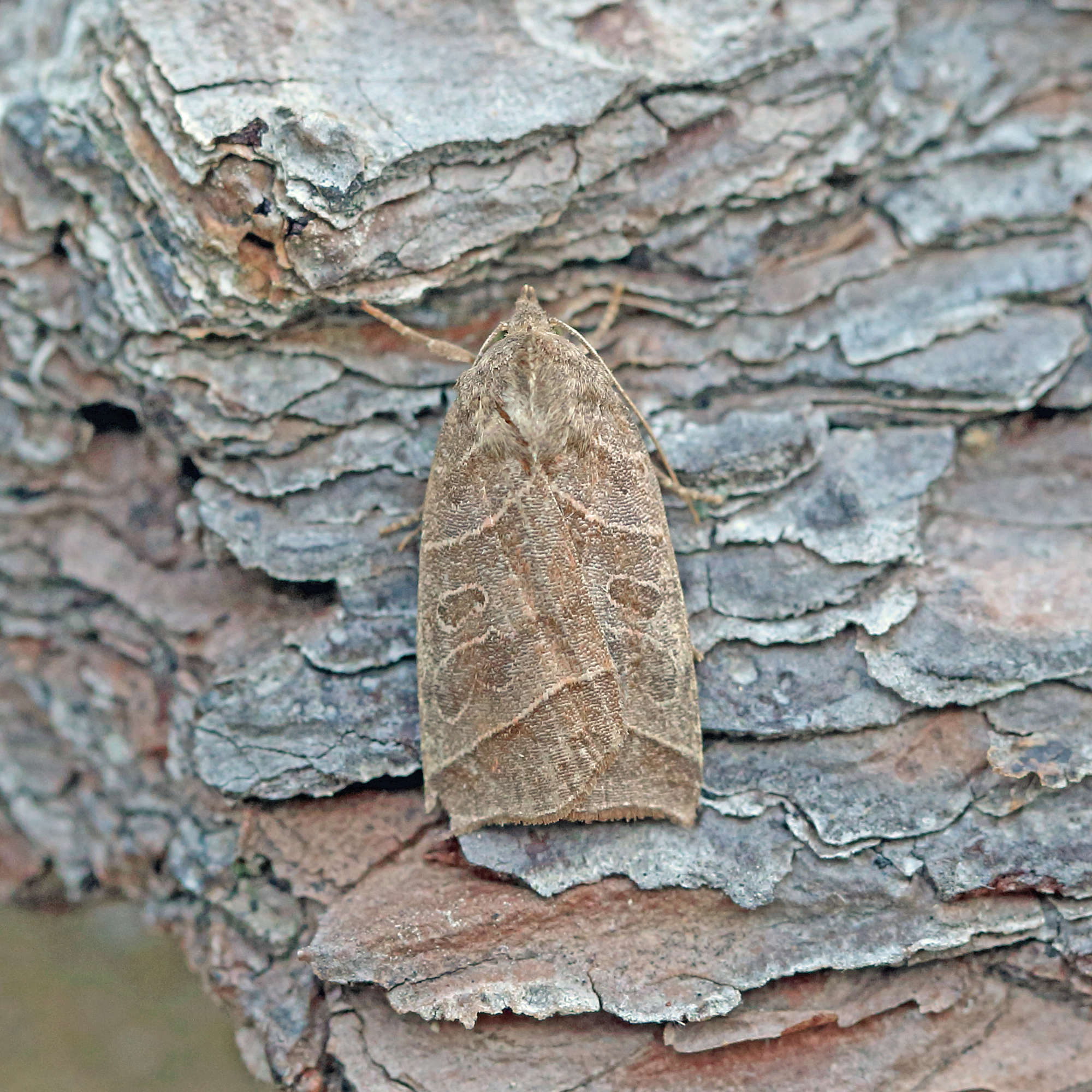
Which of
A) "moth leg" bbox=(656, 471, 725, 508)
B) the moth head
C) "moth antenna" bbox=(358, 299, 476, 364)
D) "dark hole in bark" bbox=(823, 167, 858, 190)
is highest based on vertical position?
"dark hole in bark" bbox=(823, 167, 858, 190)

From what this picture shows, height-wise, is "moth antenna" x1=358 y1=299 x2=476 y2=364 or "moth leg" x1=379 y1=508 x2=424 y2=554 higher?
"moth antenna" x1=358 y1=299 x2=476 y2=364

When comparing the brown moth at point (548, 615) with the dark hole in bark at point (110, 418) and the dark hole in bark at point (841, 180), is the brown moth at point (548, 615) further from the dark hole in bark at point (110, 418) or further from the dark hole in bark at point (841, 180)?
the dark hole in bark at point (110, 418)

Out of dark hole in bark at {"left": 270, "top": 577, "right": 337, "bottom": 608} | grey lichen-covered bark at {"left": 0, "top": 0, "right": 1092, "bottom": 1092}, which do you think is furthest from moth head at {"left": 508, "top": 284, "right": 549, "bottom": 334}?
dark hole in bark at {"left": 270, "top": 577, "right": 337, "bottom": 608}

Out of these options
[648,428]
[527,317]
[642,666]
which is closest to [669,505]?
[648,428]

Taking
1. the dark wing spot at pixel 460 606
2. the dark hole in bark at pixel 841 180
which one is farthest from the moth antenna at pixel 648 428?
the dark hole in bark at pixel 841 180

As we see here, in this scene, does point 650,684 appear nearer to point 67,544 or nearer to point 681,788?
point 681,788

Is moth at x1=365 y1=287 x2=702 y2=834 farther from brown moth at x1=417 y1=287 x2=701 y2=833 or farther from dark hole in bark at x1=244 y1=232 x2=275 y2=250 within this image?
dark hole in bark at x1=244 y1=232 x2=275 y2=250

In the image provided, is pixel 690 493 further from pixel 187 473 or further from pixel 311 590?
pixel 187 473
